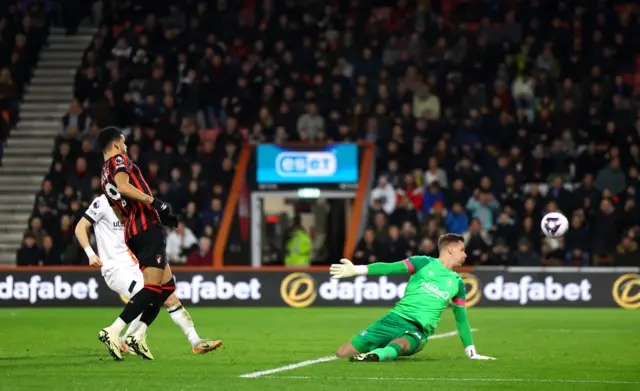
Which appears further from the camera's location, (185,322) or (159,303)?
(185,322)

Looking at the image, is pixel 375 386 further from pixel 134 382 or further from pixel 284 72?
pixel 284 72

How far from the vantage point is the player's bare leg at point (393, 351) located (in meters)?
11.3

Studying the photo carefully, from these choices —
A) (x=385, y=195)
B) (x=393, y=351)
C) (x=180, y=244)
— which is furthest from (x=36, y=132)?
(x=393, y=351)

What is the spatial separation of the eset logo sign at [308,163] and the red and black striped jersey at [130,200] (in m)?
14.1

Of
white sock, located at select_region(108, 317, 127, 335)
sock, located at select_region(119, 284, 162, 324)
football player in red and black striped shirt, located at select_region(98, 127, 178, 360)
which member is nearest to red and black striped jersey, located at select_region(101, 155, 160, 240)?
football player in red and black striped shirt, located at select_region(98, 127, 178, 360)

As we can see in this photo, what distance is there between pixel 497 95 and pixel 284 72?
4738mm

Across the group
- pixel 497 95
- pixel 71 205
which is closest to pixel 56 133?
pixel 71 205

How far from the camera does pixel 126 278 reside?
12.8 metres

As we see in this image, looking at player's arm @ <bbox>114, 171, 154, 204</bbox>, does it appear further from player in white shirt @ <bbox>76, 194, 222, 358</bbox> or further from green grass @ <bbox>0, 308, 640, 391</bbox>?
green grass @ <bbox>0, 308, 640, 391</bbox>

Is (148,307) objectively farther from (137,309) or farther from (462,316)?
(462,316)

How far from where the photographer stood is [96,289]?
2305 centimetres

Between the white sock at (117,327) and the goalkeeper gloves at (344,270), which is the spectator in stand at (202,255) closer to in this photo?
the white sock at (117,327)

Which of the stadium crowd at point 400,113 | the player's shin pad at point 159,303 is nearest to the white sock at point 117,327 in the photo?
the player's shin pad at point 159,303

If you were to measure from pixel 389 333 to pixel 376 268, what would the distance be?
93 centimetres
